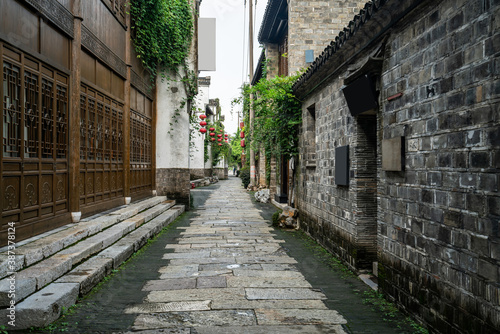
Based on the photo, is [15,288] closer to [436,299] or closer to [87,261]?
[87,261]

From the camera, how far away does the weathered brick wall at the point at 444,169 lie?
2.91 metres

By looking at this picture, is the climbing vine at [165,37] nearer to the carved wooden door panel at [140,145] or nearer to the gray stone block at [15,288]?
the carved wooden door panel at [140,145]

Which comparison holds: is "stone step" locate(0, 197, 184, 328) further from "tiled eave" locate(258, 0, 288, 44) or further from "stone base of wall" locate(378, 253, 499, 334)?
"tiled eave" locate(258, 0, 288, 44)

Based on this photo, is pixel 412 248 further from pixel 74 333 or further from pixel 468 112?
pixel 74 333

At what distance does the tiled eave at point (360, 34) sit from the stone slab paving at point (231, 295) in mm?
3302

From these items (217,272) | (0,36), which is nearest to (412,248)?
(217,272)

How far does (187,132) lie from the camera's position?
531 inches

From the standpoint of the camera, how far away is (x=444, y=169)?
3488 millimetres

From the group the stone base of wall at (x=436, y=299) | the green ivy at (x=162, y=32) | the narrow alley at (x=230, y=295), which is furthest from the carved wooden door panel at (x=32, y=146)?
the green ivy at (x=162, y=32)

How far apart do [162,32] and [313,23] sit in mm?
4737

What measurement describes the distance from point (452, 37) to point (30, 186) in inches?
207

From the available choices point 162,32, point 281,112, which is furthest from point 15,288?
point 162,32

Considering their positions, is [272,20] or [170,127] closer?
[170,127]

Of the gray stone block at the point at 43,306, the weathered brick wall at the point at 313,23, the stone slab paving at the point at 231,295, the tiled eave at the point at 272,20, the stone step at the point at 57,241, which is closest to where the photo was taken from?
the gray stone block at the point at 43,306
